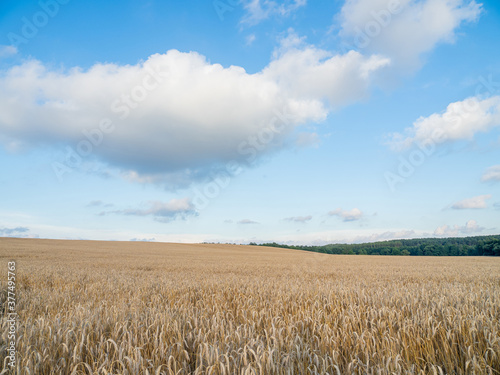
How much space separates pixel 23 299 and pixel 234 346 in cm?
555

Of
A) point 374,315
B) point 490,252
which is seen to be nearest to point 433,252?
point 490,252

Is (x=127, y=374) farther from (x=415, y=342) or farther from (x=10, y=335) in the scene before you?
(x=415, y=342)

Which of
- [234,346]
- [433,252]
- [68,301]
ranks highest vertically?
[234,346]

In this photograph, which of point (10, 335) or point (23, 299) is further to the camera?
point (23, 299)

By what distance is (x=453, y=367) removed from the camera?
263cm

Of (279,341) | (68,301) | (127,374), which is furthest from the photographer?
(68,301)

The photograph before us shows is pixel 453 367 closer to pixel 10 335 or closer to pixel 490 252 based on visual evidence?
pixel 10 335

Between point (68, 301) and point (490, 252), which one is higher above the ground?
point (68, 301)

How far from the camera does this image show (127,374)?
2242 millimetres

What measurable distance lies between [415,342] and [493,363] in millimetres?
625

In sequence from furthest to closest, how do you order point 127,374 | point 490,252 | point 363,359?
point 490,252, point 363,359, point 127,374

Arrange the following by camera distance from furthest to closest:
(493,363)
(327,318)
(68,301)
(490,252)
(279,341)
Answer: (490,252) < (68,301) < (327,318) < (279,341) < (493,363)

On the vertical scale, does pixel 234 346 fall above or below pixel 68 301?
above

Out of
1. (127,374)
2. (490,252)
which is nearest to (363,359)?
(127,374)
